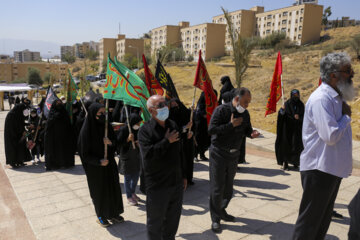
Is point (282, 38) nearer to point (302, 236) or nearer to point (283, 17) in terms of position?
point (283, 17)

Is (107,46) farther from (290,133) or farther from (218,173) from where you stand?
(218,173)

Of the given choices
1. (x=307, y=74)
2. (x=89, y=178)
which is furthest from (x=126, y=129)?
(x=307, y=74)

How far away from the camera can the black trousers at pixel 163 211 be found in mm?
3125

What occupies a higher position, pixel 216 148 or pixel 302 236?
pixel 216 148

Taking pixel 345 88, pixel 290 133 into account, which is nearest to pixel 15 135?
pixel 290 133

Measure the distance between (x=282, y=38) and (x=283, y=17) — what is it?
12858mm

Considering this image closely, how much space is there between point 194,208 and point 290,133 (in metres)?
3.33

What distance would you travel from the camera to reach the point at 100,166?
13.9 ft

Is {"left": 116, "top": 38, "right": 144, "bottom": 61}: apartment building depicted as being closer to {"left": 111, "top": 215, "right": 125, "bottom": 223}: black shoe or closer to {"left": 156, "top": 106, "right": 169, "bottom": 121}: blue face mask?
{"left": 111, "top": 215, "right": 125, "bottom": 223}: black shoe

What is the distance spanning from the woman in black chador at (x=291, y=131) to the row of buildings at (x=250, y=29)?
53.8 m

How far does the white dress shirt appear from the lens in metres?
2.57

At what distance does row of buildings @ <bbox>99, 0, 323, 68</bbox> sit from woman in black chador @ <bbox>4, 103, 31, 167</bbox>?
5296 centimetres

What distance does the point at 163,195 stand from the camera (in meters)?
3.12

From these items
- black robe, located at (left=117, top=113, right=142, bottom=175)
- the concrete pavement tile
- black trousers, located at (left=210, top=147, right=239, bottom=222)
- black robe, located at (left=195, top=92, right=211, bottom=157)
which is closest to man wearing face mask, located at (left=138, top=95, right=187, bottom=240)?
black trousers, located at (left=210, top=147, right=239, bottom=222)
